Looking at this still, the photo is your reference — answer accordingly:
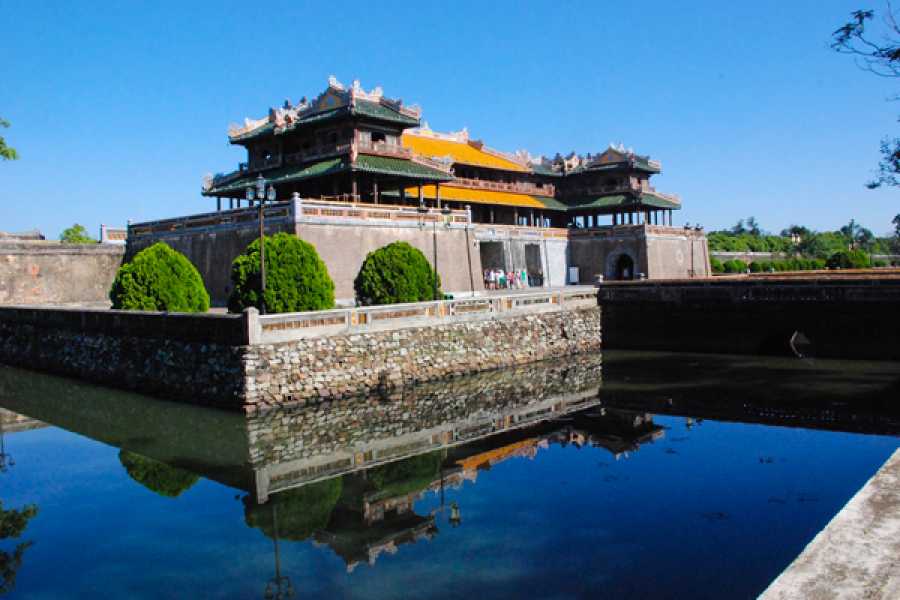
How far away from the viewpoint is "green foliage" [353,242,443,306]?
2425 centimetres

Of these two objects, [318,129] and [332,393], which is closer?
[332,393]

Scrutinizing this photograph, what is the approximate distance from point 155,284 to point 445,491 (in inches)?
578

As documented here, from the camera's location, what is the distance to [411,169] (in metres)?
35.3

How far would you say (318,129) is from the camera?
3675cm

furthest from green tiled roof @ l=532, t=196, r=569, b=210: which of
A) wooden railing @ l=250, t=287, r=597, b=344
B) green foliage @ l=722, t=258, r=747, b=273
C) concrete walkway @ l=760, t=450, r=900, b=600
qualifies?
concrete walkway @ l=760, t=450, r=900, b=600

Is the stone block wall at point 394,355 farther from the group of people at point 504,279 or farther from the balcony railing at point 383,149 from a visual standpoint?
the group of people at point 504,279

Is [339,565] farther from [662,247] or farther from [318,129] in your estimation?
[662,247]

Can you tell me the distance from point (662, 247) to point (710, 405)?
29.8 metres

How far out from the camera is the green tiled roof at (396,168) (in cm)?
3319

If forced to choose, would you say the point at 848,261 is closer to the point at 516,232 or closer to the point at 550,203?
the point at 550,203

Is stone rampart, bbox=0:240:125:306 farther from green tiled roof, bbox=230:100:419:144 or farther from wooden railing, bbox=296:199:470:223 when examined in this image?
wooden railing, bbox=296:199:470:223

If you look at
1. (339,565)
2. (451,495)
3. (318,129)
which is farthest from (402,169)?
(339,565)

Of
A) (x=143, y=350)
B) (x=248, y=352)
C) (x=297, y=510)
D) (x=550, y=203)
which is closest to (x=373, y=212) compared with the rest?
(x=143, y=350)

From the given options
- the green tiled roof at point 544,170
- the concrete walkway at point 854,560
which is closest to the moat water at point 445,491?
the concrete walkway at point 854,560
